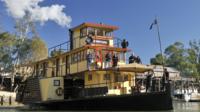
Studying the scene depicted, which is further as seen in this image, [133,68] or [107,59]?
[107,59]

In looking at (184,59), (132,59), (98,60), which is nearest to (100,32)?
(98,60)

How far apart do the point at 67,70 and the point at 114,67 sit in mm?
4406

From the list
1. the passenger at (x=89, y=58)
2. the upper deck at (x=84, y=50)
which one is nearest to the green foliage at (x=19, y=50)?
the upper deck at (x=84, y=50)

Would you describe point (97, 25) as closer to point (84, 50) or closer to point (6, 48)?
point (84, 50)

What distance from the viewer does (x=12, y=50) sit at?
46.2 m

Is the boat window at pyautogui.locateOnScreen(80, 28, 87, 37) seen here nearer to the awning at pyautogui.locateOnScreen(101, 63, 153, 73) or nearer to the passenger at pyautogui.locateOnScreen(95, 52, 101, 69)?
the passenger at pyautogui.locateOnScreen(95, 52, 101, 69)

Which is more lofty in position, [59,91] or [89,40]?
[89,40]

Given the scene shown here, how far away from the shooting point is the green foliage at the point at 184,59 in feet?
209

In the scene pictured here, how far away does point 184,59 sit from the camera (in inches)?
2724

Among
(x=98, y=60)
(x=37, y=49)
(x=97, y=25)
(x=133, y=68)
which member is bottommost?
(x=133, y=68)

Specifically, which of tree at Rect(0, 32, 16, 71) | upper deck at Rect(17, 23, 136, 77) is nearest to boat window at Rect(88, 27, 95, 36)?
upper deck at Rect(17, 23, 136, 77)

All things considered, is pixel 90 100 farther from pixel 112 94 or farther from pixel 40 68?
pixel 40 68

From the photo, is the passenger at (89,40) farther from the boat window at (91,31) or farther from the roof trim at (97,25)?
the roof trim at (97,25)

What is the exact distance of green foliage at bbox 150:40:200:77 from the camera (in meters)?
63.8
